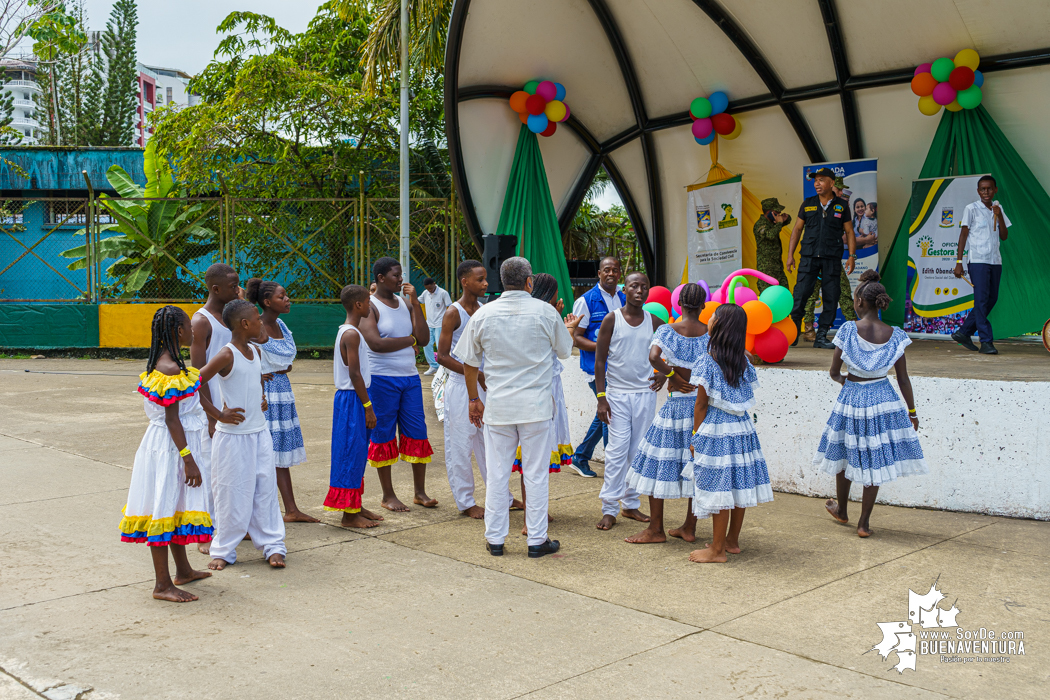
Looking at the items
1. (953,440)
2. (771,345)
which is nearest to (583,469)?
(771,345)

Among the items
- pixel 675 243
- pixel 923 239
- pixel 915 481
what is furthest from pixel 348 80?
pixel 915 481

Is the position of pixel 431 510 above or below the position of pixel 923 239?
below

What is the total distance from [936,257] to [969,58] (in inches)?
90.8

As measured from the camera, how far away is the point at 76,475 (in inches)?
278

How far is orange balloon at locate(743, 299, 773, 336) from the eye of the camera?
702 cm

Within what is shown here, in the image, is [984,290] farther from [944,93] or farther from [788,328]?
[944,93]

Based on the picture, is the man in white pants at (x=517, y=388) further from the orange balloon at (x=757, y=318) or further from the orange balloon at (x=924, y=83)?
the orange balloon at (x=924, y=83)

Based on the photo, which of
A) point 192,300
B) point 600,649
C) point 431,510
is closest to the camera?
point 600,649

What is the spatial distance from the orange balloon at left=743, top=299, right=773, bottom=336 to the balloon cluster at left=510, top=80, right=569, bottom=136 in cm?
644

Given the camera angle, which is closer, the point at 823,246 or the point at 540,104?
the point at 823,246

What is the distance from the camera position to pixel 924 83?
10.3 m

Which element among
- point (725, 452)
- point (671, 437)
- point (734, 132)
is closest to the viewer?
point (725, 452)

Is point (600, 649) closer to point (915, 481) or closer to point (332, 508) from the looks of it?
point (332, 508)

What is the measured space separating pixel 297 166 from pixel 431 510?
1369 cm
